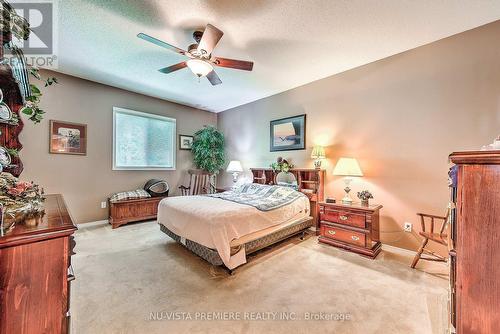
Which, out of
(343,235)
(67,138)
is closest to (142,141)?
(67,138)

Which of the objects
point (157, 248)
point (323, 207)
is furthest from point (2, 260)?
point (323, 207)

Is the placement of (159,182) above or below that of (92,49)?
below

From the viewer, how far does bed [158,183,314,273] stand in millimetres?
2256

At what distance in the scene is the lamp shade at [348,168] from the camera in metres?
2.98

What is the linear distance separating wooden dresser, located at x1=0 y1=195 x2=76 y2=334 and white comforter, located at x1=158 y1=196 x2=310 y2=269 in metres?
1.38

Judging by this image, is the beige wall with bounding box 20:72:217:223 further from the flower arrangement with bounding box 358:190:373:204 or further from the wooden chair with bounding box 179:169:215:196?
the flower arrangement with bounding box 358:190:373:204

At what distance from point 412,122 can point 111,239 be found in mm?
4761

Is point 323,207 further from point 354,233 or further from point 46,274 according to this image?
point 46,274

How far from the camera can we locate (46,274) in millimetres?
857

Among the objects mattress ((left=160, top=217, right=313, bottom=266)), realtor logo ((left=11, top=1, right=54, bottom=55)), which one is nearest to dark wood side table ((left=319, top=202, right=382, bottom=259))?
mattress ((left=160, top=217, right=313, bottom=266))

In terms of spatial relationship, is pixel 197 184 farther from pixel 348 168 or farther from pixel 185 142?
pixel 348 168

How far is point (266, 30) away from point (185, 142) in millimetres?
3639

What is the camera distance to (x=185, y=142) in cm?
540

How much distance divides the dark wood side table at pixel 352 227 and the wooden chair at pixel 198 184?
311 cm
